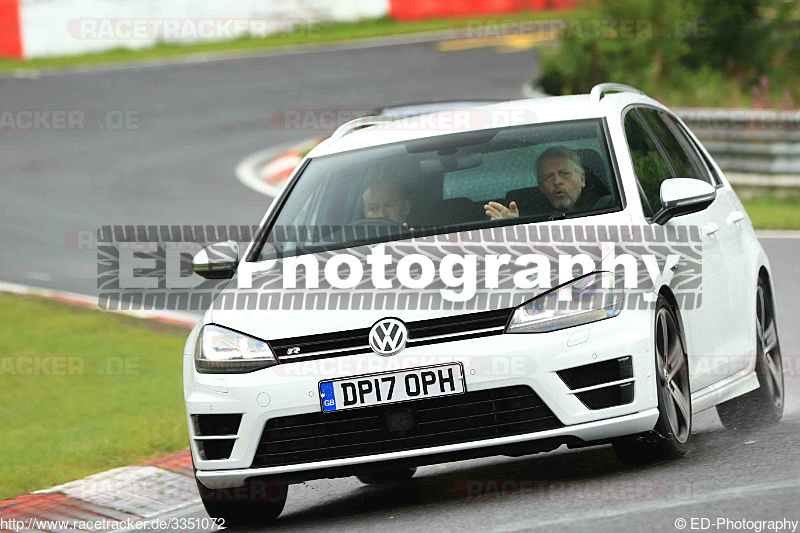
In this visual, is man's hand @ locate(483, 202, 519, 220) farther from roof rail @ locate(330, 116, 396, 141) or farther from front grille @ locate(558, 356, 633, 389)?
roof rail @ locate(330, 116, 396, 141)

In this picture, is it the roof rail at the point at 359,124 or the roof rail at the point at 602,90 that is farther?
the roof rail at the point at 359,124

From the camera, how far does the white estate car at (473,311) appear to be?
5.68m

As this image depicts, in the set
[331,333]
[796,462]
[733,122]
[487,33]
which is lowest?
[487,33]

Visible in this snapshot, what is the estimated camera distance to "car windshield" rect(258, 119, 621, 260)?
6676 millimetres

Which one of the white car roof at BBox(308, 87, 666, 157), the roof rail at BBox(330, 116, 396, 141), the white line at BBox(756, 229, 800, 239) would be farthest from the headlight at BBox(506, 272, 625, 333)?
the white line at BBox(756, 229, 800, 239)

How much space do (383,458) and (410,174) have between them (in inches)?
69.9

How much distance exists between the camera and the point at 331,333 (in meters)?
5.77

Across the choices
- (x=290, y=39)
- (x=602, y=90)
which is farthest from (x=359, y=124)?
(x=290, y=39)

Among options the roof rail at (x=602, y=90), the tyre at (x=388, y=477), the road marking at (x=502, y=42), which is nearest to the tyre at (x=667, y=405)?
the tyre at (x=388, y=477)

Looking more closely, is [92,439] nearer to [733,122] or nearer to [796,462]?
[796,462]

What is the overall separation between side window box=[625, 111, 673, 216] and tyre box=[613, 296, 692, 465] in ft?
2.23

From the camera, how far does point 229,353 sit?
5969 mm

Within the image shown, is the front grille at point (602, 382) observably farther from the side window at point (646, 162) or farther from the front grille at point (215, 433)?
the front grille at point (215, 433)

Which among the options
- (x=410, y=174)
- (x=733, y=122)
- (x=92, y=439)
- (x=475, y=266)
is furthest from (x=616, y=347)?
(x=733, y=122)
